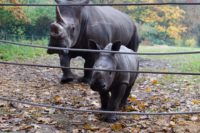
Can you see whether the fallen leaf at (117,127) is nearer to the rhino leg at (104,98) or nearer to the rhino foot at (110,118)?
the rhino foot at (110,118)

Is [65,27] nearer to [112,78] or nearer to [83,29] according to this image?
[83,29]

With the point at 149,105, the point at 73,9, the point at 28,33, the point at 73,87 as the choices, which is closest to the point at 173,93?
the point at 149,105

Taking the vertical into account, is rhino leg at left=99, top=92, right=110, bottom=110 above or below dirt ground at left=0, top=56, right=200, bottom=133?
above

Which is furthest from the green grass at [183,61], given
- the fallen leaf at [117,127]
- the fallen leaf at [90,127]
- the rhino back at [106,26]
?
the fallen leaf at [90,127]

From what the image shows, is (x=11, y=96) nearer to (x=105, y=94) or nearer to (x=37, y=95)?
(x=37, y=95)

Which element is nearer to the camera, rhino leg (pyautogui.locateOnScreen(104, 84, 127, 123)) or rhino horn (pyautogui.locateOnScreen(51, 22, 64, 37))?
rhino leg (pyautogui.locateOnScreen(104, 84, 127, 123))

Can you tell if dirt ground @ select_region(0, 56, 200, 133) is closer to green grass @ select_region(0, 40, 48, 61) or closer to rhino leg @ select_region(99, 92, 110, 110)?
rhino leg @ select_region(99, 92, 110, 110)

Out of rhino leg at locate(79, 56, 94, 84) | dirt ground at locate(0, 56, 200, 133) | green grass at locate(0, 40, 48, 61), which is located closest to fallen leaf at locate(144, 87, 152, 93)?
dirt ground at locate(0, 56, 200, 133)

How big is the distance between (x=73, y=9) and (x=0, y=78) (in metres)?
2.44

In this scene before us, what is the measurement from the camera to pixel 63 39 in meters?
5.96

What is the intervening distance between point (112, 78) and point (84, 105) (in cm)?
124

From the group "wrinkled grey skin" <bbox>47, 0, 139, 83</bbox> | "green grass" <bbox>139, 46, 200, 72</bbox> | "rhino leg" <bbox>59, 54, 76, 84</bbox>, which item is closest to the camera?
"wrinkled grey skin" <bbox>47, 0, 139, 83</bbox>

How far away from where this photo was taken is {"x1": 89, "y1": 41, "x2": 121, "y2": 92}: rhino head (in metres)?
4.13

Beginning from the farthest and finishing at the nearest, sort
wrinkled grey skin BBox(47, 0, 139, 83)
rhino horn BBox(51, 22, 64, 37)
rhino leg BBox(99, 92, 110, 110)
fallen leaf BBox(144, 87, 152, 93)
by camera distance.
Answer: fallen leaf BBox(144, 87, 152, 93), wrinkled grey skin BBox(47, 0, 139, 83), rhino horn BBox(51, 22, 64, 37), rhino leg BBox(99, 92, 110, 110)
